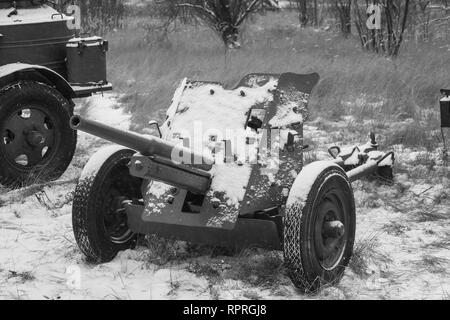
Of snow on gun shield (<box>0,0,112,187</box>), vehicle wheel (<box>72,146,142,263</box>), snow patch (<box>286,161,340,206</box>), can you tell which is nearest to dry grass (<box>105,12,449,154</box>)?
snow on gun shield (<box>0,0,112,187</box>)

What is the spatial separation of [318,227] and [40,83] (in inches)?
121

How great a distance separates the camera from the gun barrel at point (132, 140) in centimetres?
342

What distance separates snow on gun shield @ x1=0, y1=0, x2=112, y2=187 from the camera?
5.85 m

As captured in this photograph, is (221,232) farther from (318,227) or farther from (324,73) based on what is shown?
(324,73)

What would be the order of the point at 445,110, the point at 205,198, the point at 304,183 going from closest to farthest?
the point at 304,183 < the point at 205,198 < the point at 445,110

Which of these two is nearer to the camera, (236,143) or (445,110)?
(236,143)

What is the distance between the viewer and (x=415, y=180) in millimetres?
6008

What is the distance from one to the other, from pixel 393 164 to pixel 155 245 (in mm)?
2574

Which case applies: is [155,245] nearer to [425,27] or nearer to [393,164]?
[393,164]

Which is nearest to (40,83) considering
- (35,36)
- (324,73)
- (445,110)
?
(35,36)

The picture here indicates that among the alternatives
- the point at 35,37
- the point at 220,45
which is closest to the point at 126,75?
the point at 220,45

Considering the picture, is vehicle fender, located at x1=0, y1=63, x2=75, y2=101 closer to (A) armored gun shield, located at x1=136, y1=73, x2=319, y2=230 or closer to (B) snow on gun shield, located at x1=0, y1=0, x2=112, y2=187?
(B) snow on gun shield, located at x1=0, y1=0, x2=112, y2=187

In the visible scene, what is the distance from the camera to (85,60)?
6.59 meters

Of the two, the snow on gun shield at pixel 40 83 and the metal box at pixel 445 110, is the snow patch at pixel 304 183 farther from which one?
the snow on gun shield at pixel 40 83
